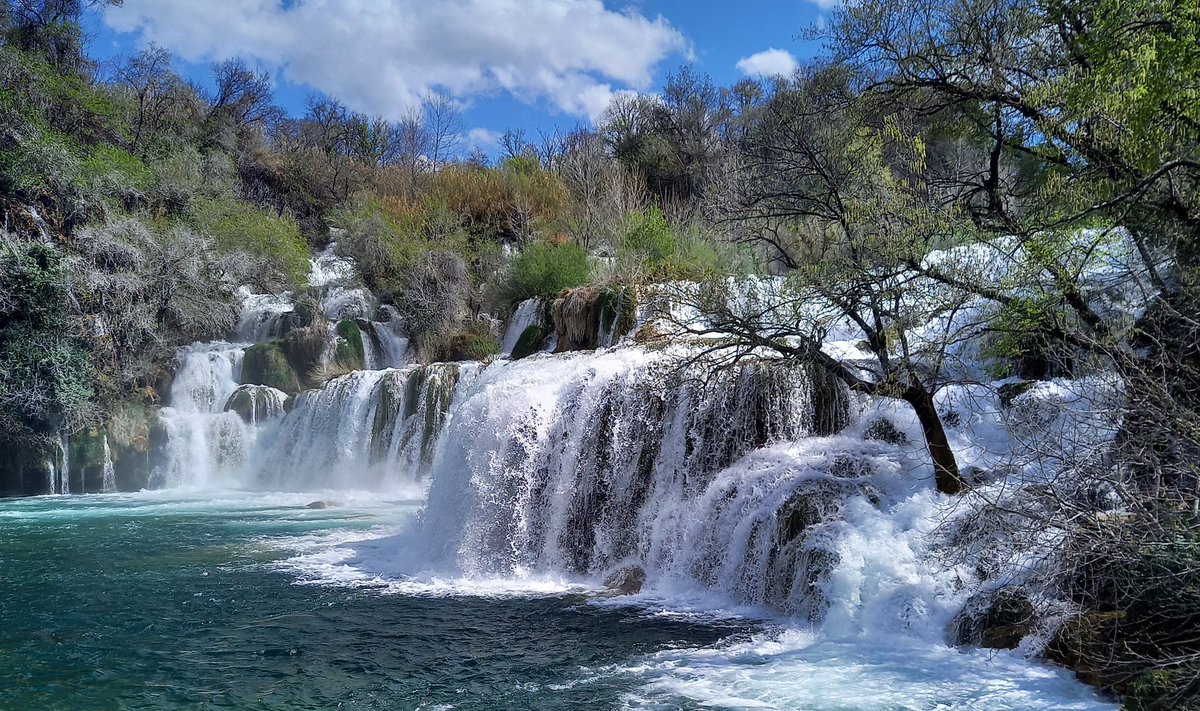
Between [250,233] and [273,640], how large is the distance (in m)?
18.3

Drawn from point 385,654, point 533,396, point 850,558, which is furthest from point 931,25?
point 385,654

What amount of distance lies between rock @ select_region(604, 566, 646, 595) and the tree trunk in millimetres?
3175

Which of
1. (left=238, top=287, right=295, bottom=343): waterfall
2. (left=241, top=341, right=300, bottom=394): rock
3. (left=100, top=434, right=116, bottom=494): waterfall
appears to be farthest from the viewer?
(left=238, top=287, right=295, bottom=343): waterfall

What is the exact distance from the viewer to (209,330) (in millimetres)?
21656

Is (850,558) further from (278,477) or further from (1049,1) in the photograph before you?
(278,477)

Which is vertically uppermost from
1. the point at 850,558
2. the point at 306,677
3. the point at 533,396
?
the point at 533,396

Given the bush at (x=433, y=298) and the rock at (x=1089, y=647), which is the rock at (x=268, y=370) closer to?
the bush at (x=433, y=298)

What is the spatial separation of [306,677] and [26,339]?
49.6ft

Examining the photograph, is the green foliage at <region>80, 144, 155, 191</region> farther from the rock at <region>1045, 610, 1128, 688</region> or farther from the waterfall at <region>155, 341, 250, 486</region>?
the rock at <region>1045, 610, 1128, 688</region>

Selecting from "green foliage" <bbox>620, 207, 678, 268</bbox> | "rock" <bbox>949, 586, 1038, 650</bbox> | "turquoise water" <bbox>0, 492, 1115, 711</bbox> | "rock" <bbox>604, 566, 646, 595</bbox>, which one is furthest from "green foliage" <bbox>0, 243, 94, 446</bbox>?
"rock" <bbox>949, 586, 1038, 650</bbox>

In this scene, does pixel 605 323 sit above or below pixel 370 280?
below

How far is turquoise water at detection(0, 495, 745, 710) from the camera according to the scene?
6254 millimetres

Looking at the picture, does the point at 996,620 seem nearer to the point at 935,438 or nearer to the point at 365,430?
the point at 935,438

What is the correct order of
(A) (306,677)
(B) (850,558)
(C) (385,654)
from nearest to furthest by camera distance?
(A) (306,677) → (C) (385,654) → (B) (850,558)
